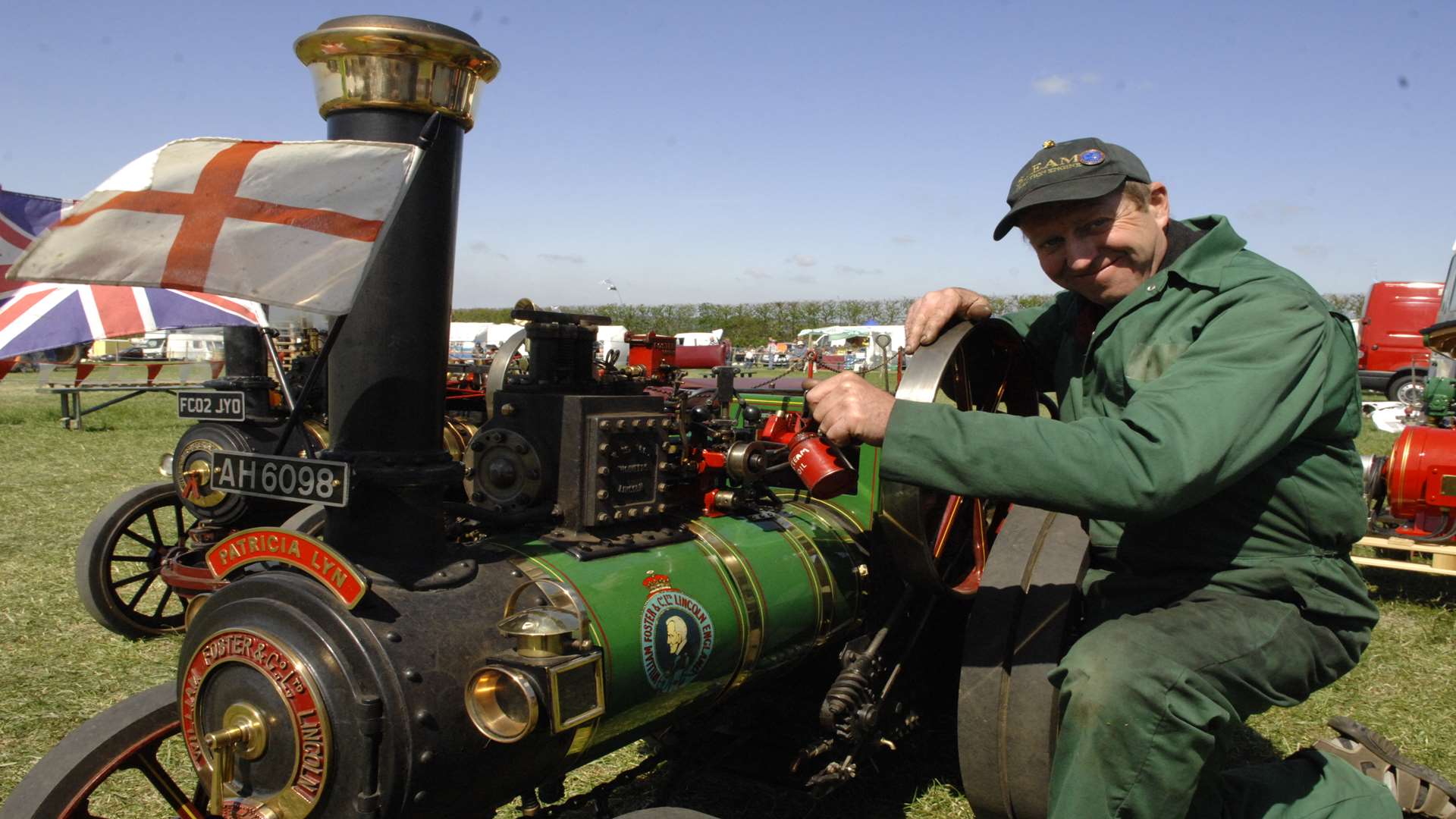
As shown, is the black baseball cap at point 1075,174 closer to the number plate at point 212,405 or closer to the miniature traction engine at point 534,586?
the miniature traction engine at point 534,586

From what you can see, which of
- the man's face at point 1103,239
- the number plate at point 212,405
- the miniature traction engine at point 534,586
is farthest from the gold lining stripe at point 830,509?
the number plate at point 212,405

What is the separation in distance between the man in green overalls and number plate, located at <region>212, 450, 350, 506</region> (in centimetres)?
93

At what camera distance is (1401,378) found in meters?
18.2

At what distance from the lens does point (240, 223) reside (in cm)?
184

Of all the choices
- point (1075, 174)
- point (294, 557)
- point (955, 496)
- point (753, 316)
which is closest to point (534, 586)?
point (294, 557)

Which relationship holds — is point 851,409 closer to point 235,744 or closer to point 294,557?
point 294,557

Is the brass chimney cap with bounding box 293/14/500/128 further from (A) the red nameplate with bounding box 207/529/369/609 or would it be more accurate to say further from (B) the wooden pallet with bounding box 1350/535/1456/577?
(B) the wooden pallet with bounding box 1350/535/1456/577

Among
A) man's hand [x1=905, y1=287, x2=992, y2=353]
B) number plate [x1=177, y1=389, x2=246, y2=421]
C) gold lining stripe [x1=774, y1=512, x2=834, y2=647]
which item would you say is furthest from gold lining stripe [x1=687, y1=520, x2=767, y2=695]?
number plate [x1=177, y1=389, x2=246, y2=421]

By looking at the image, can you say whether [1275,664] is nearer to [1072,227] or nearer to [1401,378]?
[1072,227]

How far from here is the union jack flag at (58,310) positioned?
598 cm

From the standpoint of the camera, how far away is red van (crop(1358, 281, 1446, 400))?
752 inches

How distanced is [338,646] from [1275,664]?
189 centimetres

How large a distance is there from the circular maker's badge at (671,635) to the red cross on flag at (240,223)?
1.04m

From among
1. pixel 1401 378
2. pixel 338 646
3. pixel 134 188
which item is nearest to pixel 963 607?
pixel 338 646
